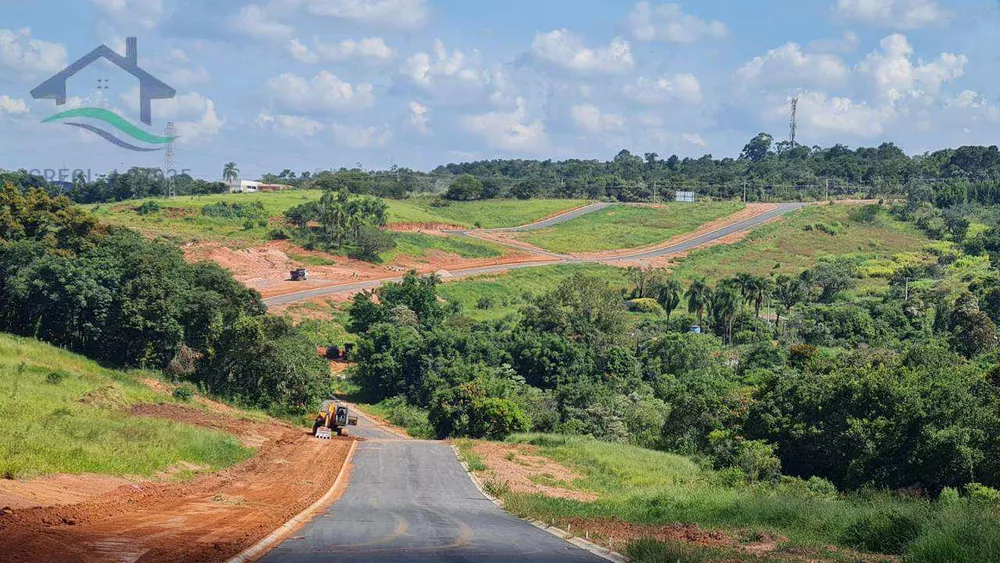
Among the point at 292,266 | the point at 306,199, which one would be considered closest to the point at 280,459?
the point at 292,266

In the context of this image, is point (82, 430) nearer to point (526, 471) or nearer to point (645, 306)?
point (526, 471)

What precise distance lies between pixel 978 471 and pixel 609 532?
18.8 m

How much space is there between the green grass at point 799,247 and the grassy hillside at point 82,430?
73093 millimetres

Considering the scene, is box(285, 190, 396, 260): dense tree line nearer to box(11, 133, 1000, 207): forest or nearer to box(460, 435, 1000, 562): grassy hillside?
box(11, 133, 1000, 207): forest

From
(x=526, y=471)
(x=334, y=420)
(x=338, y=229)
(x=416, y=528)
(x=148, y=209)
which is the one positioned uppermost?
(x=148, y=209)

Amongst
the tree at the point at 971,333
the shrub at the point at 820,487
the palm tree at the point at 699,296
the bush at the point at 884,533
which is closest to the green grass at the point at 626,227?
the palm tree at the point at 699,296

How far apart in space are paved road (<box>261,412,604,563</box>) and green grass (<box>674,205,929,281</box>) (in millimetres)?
75680

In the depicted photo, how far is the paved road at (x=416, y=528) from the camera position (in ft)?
50.3

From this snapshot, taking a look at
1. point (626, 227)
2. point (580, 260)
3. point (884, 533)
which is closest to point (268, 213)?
point (580, 260)

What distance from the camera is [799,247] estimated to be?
119 metres

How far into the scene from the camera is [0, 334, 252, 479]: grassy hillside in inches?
896

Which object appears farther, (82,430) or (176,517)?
(82,430)

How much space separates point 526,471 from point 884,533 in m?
17.5

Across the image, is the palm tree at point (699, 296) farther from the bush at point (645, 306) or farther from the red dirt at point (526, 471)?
the red dirt at point (526, 471)
